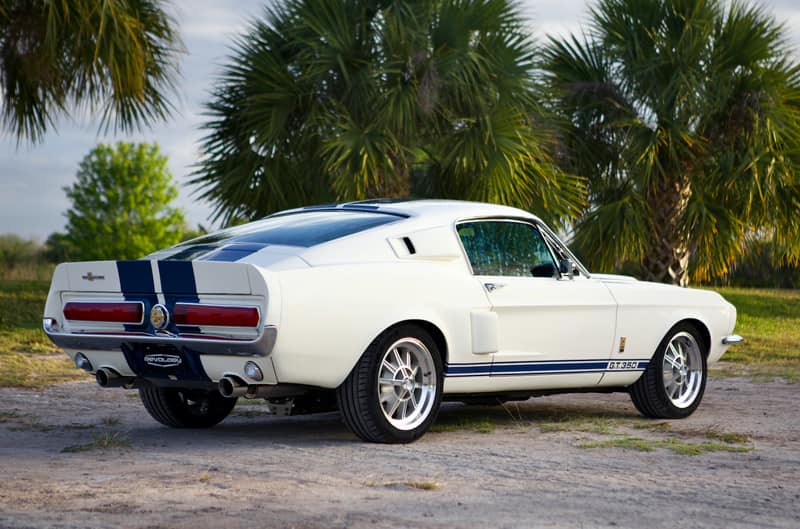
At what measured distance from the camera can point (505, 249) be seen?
25.6ft

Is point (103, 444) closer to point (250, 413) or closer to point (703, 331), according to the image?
point (250, 413)

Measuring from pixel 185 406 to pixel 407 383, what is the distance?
1810 millimetres

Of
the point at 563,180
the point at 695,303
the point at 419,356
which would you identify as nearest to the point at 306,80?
the point at 563,180

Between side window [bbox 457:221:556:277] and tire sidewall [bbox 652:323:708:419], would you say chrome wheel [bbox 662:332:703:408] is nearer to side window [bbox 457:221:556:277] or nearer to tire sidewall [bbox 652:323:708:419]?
tire sidewall [bbox 652:323:708:419]

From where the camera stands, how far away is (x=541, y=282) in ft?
25.5

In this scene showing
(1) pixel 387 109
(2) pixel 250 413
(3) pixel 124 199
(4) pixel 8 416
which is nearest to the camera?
(4) pixel 8 416

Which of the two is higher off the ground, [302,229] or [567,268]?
[302,229]

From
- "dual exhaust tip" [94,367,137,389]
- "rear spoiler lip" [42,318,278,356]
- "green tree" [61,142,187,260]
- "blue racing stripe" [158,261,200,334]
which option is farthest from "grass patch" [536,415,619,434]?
"green tree" [61,142,187,260]

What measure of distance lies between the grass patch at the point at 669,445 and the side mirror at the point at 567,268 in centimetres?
128

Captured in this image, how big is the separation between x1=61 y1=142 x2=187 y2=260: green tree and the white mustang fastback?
213ft

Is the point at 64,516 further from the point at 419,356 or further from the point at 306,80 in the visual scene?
the point at 306,80

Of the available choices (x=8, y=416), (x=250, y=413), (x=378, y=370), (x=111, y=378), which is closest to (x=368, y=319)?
(x=378, y=370)

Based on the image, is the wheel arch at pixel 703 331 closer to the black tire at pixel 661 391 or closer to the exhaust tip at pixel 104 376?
the black tire at pixel 661 391

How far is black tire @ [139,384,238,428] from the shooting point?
7.84 m
